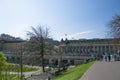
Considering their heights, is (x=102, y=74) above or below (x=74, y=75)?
above

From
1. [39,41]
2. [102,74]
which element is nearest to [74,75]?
[102,74]

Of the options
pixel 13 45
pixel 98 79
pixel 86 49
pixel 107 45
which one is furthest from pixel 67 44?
pixel 98 79

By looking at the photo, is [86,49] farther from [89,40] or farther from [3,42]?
[3,42]

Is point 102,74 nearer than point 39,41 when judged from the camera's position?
Yes

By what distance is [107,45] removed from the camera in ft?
350

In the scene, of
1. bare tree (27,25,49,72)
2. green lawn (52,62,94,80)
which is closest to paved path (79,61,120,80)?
green lawn (52,62,94,80)

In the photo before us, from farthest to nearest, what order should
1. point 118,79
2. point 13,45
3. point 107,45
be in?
point 13,45 < point 107,45 < point 118,79

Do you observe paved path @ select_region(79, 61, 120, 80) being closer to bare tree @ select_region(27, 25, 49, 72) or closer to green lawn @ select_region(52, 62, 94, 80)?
green lawn @ select_region(52, 62, 94, 80)

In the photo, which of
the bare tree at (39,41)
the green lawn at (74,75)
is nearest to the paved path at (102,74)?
the green lawn at (74,75)

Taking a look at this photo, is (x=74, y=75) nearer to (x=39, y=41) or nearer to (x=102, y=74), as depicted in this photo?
(x=102, y=74)

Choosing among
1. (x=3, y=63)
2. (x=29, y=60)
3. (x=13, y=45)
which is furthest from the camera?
(x=13, y=45)

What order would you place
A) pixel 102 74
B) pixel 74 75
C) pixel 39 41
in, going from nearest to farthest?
pixel 102 74 < pixel 74 75 < pixel 39 41

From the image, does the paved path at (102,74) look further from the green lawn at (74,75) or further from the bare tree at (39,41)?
the bare tree at (39,41)

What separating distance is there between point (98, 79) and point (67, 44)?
97494 mm
